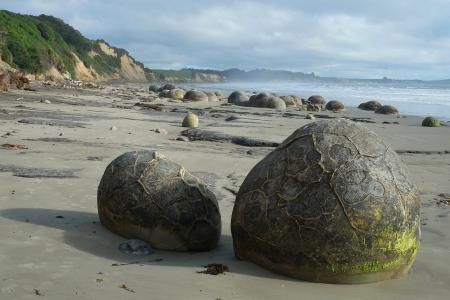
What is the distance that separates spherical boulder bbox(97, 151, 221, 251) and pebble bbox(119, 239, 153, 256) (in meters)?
0.14

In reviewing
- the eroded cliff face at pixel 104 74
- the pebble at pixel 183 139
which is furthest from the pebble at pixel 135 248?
the eroded cliff face at pixel 104 74

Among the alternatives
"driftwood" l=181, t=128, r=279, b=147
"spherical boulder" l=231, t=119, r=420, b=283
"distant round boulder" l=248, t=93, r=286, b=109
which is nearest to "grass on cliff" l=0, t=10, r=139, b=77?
"distant round boulder" l=248, t=93, r=286, b=109

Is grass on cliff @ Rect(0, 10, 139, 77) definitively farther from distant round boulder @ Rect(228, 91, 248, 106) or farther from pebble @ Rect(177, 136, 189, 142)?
pebble @ Rect(177, 136, 189, 142)

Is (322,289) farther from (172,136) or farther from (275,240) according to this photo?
(172,136)

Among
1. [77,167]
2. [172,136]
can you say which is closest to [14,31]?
[172,136]

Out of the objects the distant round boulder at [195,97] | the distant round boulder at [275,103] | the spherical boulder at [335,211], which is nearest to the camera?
the spherical boulder at [335,211]

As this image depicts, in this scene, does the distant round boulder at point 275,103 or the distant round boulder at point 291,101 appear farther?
the distant round boulder at point 291,101

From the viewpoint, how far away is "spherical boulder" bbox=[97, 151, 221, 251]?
465cm

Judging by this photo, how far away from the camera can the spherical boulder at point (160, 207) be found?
465 cm

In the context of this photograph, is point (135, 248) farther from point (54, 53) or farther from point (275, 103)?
point (54, 53)

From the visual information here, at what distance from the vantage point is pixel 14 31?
48000 millimetres

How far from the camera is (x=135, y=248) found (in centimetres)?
445

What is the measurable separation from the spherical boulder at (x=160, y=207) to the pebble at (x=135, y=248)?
5.4 inches

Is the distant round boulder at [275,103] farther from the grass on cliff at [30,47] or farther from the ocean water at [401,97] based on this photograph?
the grass on cliff at [30,47]
